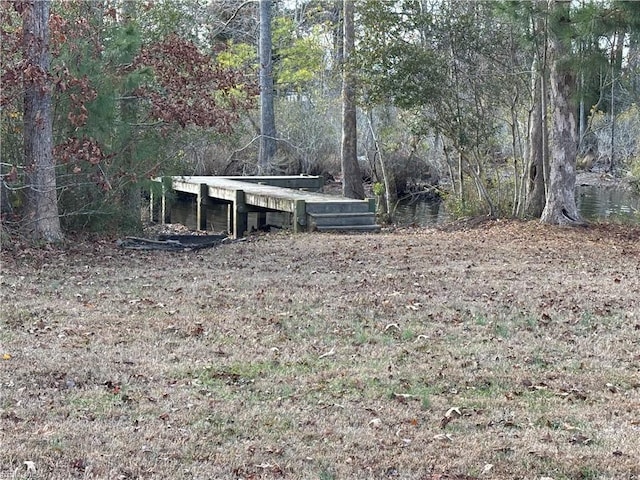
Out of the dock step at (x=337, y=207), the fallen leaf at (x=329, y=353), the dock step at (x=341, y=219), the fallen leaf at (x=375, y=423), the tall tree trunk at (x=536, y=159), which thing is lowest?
the fallen leaf at (x=375, y=423)

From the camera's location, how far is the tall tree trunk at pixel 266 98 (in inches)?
1069

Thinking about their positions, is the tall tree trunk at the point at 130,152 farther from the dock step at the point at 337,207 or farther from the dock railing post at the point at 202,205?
the dock railing post at the point at 202,205

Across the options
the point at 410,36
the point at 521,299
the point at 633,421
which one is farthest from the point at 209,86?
the point at 633,421

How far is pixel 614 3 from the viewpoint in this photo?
551 inches

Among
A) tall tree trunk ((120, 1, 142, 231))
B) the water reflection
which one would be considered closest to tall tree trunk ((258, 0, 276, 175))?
the water reflection

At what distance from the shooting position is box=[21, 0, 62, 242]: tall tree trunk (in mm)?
11945

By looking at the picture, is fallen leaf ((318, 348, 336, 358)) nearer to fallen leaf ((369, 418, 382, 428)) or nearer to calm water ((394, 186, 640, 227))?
fallen leaf ((369, 418, 382, 428))

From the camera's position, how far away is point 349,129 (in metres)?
22.8

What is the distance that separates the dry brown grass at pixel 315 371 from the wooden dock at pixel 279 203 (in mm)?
5548

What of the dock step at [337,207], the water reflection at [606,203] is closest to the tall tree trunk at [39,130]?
the dock step at [337,207]

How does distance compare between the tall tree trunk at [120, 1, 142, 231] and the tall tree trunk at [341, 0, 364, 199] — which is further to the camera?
the tall tree trunk at [341, 0, 364, 199]

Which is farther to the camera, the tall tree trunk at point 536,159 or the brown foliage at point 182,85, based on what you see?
the tall tree trunk at point 536,159

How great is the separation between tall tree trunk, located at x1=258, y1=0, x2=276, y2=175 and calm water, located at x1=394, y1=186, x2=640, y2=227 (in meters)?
4.21

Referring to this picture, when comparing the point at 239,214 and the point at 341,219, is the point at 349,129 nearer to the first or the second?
the point at 239,214
